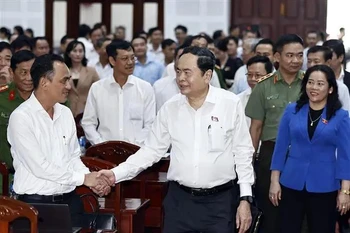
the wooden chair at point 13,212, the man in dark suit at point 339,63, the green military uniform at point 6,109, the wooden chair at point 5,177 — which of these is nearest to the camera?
the wooden chair at point 13,212

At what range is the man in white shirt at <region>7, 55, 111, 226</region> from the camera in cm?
438

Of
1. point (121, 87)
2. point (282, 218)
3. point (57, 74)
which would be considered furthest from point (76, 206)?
point (121, 87)

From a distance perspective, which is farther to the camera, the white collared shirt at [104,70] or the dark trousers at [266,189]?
the white collared shirt at [104,70]

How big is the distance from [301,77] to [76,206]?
6.49 feet

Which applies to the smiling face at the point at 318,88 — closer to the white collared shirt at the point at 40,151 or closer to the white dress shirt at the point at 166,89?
the white collared shirt at the point at 40,151

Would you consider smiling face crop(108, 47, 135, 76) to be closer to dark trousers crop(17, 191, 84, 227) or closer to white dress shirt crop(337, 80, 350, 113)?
white dress shirt crop(337, 80, 350, 113)

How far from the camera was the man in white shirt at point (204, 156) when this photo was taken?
437 centimetres

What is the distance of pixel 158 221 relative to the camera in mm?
6105

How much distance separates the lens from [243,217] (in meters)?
4.34

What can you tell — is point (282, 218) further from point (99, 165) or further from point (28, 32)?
point (28, 32)

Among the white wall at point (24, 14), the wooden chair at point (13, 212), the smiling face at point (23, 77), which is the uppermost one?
the white wall at point (24, 14)

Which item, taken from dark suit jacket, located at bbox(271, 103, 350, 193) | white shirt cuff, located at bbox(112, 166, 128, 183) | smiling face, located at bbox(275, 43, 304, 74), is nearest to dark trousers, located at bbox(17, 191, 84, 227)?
white shirt cuff, located at bbox(112, 166, 128, 183)

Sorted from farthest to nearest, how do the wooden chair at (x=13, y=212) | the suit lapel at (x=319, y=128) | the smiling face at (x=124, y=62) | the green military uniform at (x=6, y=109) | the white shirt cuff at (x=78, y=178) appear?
1. the smiling face at (x=124, y=62)
2. the green military uniform at (x=6, y=109)
3. the suit lapel at (x=319, y=128)
4. the white shirt cuff at (x=78, y=178)
5. the wooden chair at (x=13, y=212)

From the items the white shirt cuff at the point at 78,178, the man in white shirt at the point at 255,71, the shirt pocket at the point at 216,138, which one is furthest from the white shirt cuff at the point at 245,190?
the man in white shirt at the point at 255,71
